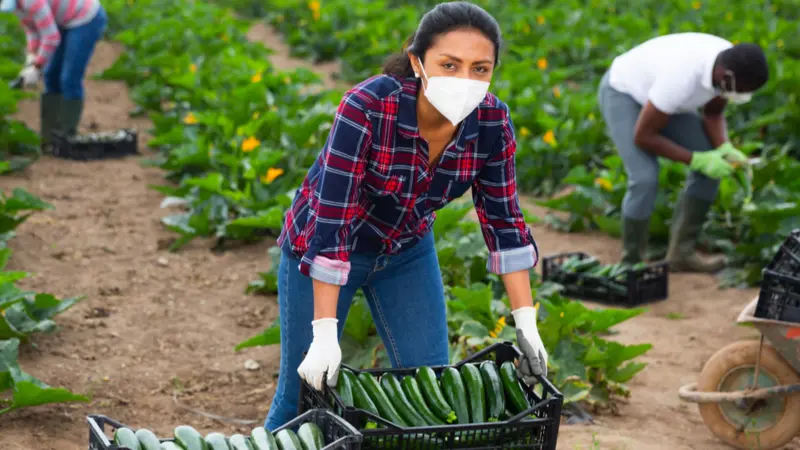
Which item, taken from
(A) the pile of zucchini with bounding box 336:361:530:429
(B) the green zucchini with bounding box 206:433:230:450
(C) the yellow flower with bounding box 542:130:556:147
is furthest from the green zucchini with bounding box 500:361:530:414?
(C) the yellow flower with bounding box 542:130:556:147

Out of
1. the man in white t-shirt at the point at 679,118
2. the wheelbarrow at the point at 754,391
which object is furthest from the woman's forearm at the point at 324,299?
the man in white t-shirt at the point at 679,118

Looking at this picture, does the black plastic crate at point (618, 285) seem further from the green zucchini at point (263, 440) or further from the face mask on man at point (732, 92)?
the green zucchini at point (263, 440)

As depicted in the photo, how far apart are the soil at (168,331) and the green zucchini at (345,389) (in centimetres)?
133

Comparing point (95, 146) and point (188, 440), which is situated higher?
point (188, 440)

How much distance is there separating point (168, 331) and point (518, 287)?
9.52 ft

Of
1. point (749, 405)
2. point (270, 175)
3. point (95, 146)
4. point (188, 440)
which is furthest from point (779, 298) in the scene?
point (95, 146)

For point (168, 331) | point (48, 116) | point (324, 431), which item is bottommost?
point (168, 331)

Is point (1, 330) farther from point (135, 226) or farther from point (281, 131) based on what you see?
point (281, 131)

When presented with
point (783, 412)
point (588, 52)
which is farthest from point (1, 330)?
point (588, 52)

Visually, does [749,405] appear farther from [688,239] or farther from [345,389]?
[688,239]

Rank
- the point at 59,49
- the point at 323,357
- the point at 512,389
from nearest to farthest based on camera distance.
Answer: the point at 323,357 < the point at 512,389 < the point at 59,49

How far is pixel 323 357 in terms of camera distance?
3.03 meters

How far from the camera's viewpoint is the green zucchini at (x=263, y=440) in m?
2.75

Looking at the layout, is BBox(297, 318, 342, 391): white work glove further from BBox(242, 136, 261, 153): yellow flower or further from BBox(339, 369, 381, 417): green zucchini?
BBox(242, 136, 261, 153): yellow flower
